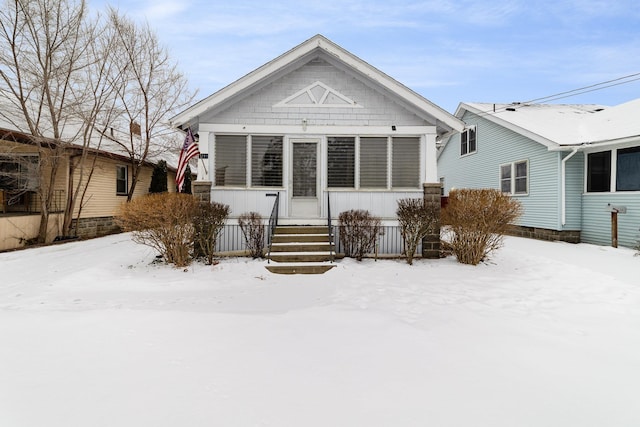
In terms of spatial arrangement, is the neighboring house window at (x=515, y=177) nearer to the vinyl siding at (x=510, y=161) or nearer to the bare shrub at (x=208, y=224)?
the vinyl siding at (x=510, y=161)

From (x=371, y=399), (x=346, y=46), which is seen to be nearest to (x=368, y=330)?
(x=371, y=399)

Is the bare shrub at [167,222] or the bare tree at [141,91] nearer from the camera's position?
the bare shrub at [167,222]

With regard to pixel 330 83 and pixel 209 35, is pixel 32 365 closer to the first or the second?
pixel 330 83

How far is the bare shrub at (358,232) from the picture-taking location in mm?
8117

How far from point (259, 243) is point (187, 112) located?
3.92 m

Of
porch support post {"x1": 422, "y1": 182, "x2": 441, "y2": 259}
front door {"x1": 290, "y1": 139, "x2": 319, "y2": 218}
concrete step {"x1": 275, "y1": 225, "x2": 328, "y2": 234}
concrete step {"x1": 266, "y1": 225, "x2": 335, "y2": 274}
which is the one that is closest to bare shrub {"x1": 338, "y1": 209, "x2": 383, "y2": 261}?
concrete step {"x1": 266, "y1": 225, "x2": 335, "y2": 274}

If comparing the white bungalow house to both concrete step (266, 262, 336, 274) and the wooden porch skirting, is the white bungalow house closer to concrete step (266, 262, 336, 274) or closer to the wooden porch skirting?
concrete step (266, 262, 336, 274)

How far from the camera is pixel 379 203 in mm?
9094

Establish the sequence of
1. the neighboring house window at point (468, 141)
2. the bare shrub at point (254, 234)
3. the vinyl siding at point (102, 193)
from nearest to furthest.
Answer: the bare shrub at point (254, 234) → the vinyl siding at point (102, 193) → the neighboring house window at point (468, 141)

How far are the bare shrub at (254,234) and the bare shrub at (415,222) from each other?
11.5ft

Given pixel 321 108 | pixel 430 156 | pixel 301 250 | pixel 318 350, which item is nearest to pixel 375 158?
pixel 430 156

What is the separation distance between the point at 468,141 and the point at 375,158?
11.0 metres

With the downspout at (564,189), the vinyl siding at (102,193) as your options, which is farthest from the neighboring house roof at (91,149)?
the downspout at (564,189)

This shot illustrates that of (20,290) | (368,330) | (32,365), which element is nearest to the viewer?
(32,365)
